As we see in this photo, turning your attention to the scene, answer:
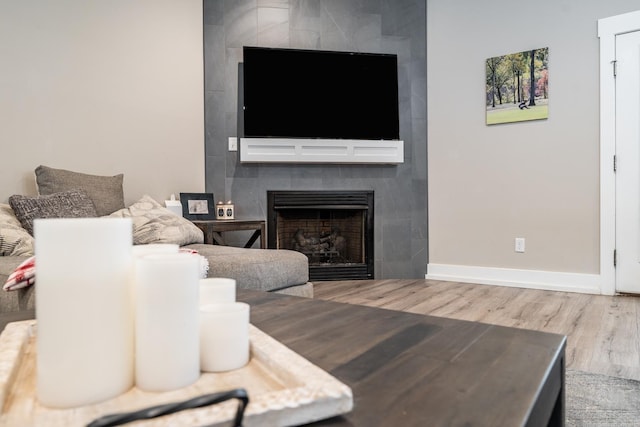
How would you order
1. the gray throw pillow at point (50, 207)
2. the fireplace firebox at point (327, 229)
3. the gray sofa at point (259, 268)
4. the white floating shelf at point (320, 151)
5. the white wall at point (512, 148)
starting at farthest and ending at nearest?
1. the fireplace firebox at point (327, 229)
2. the white floating shelf at point (320, 151)
3. the white wall at point (512, 148)
4. the gray throw pillow at point (50, 207)
5. the gray sofa at point (259, 268)

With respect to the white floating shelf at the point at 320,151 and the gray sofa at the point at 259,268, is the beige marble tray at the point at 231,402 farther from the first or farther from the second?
the white floating shelf at the point at 320,151

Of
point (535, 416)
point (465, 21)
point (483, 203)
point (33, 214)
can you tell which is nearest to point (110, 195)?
point (33, 214)

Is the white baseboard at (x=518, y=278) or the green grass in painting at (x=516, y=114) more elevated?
the green grass in painting at (x=516, y=114)

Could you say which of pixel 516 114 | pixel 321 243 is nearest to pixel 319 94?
pixel 321 243

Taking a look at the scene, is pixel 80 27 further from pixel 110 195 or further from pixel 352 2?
pixel 352 2

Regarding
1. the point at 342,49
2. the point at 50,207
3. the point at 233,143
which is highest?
the point at 342,49

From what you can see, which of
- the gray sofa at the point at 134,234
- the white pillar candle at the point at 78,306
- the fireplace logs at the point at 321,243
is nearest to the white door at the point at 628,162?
the fireplace logs at the point at 321,243

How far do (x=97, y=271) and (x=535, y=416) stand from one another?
1.97 feet

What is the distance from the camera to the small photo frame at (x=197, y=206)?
11.9 feet

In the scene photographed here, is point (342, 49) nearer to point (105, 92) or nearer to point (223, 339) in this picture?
point (105, 92)

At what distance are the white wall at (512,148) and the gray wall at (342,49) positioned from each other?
0.16 metres

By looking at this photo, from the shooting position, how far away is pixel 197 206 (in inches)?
145

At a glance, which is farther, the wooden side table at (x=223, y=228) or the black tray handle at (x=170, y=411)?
the wooden side table at (x=223, y=228)

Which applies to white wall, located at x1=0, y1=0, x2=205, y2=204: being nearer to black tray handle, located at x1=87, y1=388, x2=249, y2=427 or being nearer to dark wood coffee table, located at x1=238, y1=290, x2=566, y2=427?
dark wood coffee table, located at x1=238, y1=290, x2=566, y2=427
